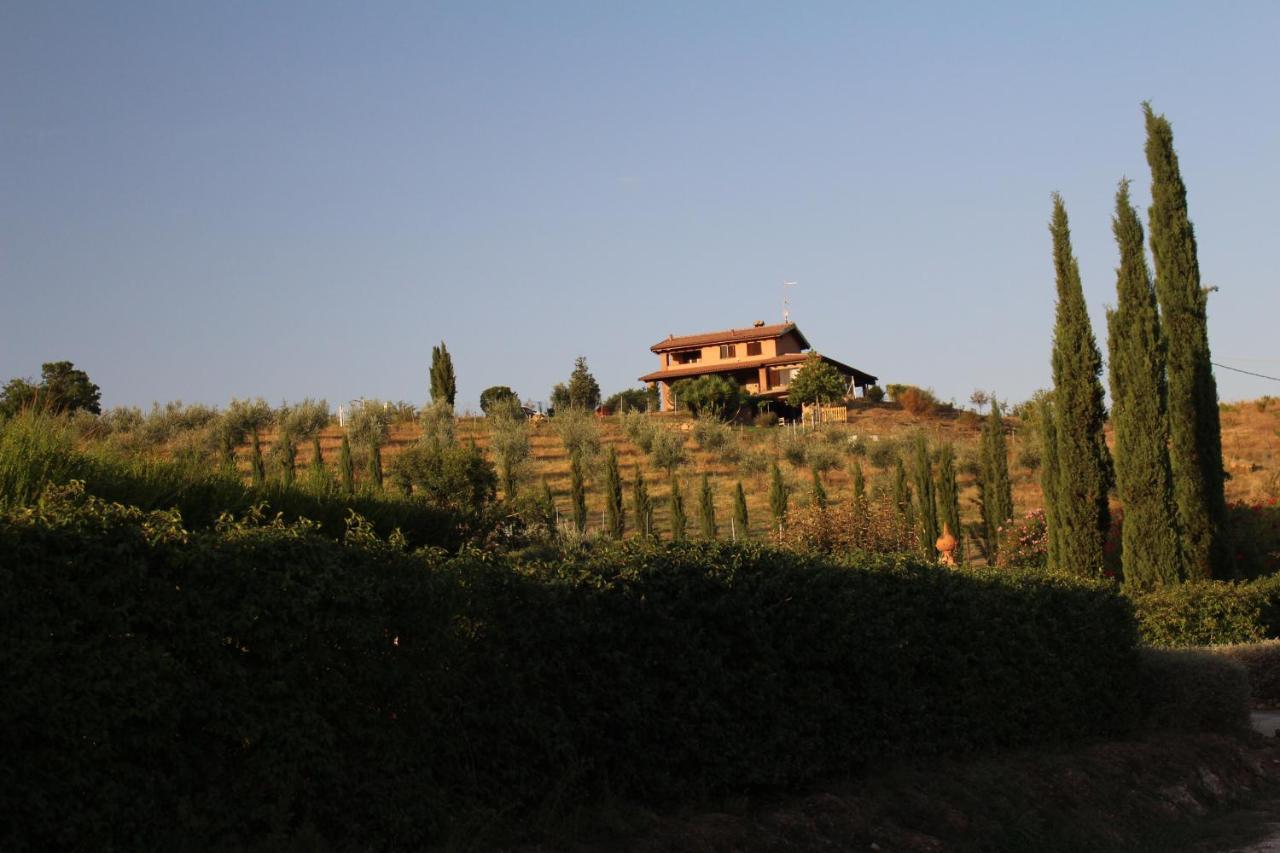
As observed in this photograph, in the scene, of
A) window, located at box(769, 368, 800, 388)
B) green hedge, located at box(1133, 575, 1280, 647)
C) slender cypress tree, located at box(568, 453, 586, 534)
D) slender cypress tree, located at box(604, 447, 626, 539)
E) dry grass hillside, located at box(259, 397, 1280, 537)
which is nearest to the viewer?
green hedge, located at box(1133, 575, 1280, 647)

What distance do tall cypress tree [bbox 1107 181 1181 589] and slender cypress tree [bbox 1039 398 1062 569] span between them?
1.64 meters

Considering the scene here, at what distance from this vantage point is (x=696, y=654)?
320 inches

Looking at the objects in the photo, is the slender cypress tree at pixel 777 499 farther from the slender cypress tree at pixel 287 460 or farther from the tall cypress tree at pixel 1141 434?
the tall cypress tree at pixel 1141 434

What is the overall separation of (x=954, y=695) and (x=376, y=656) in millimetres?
6002

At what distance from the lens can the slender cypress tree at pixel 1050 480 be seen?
24.0m

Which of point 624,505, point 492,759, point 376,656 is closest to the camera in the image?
point 376,656

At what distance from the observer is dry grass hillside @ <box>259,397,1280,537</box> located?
142ft

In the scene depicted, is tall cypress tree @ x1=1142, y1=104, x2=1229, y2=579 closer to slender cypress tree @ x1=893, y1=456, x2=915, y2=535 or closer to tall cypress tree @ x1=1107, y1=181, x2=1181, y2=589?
tall cypress tree @ x1=1107, y1=181, x2=1181, y2=589

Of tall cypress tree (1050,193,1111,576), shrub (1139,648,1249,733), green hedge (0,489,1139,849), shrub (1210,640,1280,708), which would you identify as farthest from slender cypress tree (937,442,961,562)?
green hedge (0,489,1139,849)

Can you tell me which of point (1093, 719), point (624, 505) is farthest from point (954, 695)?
point (624, 505)

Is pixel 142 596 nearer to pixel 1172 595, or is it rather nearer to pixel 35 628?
pixel 35 628

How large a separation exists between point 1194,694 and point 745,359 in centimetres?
6339

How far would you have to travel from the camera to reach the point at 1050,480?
24766 millimetres

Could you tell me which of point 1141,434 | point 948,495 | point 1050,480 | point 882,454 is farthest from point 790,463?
point 1141,434
